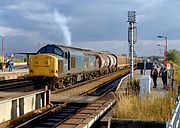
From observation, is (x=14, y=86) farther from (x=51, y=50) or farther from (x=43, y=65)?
(x=51, y=50)

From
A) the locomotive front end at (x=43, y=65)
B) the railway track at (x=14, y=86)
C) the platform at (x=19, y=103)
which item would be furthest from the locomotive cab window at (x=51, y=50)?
the platform at (x=19, y=103)

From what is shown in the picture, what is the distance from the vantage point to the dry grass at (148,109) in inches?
454

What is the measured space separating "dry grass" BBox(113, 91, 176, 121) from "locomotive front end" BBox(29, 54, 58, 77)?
430 inches

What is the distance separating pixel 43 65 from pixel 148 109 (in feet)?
41.6

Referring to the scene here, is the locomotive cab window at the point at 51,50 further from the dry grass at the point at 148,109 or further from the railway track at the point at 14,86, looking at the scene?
the dry grass at the point at 148,109

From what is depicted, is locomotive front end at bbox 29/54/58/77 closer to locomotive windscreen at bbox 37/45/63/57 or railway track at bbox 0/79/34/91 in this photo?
railway track at bbox 0/79/34/91

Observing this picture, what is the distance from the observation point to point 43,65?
23531mm

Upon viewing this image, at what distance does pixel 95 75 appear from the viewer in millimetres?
38938

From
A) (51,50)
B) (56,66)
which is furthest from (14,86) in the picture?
(56,66)

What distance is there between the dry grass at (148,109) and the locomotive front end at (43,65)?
35.8 ft

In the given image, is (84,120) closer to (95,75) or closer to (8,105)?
(8,105)

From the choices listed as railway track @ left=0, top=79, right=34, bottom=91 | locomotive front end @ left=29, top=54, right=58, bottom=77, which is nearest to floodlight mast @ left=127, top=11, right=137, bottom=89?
locomotive front end @ left=29, top=54, right=58, bottom=77

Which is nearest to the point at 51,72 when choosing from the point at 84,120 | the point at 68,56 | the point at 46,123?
the point at 68,56

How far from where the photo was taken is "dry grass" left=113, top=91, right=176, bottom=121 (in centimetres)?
1153
